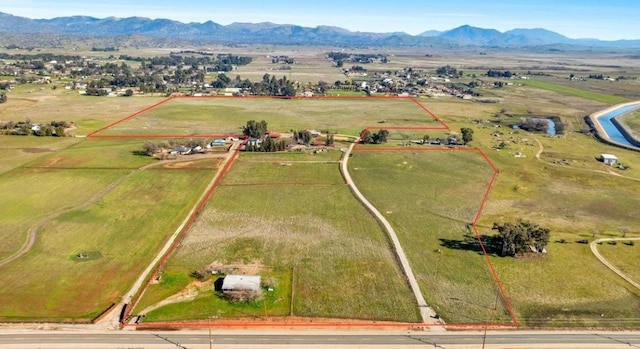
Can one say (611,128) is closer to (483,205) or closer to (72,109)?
(483,205)

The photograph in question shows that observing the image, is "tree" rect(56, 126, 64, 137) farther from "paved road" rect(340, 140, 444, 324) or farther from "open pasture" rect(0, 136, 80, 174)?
"paved road" rect(340, 140, 444, 324)

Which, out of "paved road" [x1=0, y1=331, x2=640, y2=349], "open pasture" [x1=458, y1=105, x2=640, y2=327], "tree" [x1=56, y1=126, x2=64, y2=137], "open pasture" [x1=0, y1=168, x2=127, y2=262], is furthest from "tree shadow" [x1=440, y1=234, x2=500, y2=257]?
"tree" [x1=56, y1=126, x2=64, y2=137]

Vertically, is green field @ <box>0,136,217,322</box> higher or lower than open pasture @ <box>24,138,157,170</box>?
lower

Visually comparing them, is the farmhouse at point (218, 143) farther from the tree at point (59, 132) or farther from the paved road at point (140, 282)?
the tree at point (59, 132)

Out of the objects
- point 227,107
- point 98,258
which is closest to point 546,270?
point 98,258

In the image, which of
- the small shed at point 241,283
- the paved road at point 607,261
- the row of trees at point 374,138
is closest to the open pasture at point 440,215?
the row of trees at point 374,138

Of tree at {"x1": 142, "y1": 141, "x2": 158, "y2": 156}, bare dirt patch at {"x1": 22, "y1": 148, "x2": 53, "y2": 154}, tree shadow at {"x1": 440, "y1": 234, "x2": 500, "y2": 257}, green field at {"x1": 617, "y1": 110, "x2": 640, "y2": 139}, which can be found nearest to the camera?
tree shadow at {"x1": 440, "y1": 234, "x2": 500, "y2": 257}

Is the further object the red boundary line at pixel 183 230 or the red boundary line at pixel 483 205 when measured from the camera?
the red boundary line at pixel 483 205
